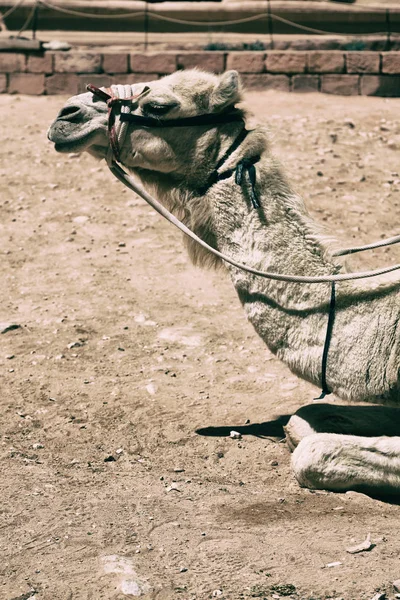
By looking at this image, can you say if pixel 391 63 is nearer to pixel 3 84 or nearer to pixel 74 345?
pixel 3 84

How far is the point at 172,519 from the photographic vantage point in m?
4.75

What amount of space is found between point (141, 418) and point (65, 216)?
14.1 ft

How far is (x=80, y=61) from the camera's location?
14.1 meters

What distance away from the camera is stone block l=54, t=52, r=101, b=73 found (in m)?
14.0

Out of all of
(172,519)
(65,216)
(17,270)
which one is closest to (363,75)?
(65,216)

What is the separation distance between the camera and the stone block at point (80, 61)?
14031 mm

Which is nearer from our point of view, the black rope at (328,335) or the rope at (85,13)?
the black rope at (328,335)

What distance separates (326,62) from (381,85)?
0.84 m

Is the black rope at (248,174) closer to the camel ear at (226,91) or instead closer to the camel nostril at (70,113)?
the camel ear at (226,91)

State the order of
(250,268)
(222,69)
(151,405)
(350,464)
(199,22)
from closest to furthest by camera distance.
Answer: (350,464)
(250,268)
(151,405)
(222,69)
(199,22)

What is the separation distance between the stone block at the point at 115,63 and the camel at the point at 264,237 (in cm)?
875

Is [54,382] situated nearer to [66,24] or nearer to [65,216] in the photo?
[65,216]

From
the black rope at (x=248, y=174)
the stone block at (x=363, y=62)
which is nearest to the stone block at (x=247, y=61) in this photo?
the stone block at (x=363, y=62)

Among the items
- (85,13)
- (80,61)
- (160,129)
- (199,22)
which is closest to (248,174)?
(160,129)
